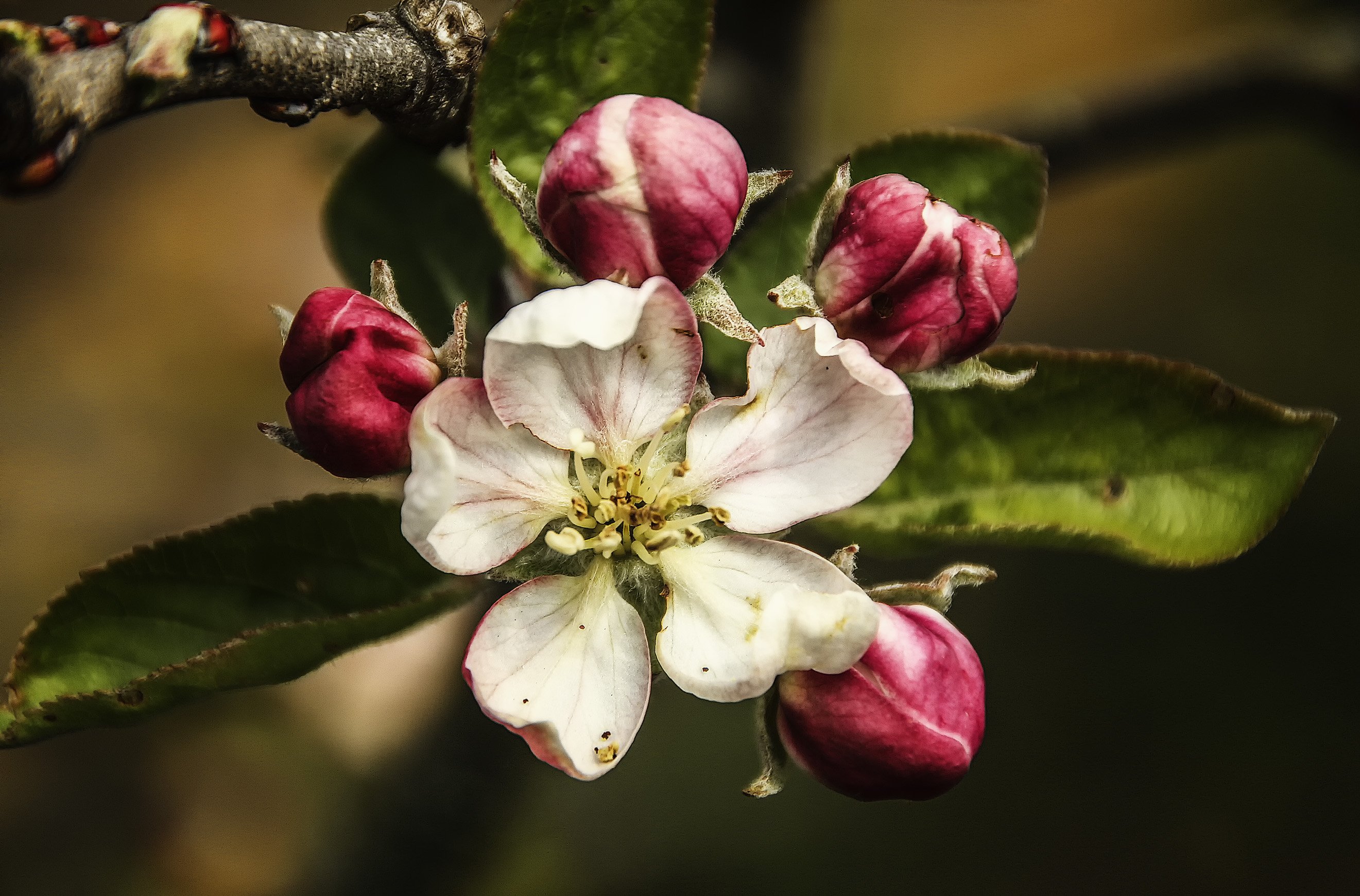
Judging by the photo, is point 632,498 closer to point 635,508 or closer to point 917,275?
point 635,508

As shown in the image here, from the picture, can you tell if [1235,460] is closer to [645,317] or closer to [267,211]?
[645,317]

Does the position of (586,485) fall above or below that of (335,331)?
below

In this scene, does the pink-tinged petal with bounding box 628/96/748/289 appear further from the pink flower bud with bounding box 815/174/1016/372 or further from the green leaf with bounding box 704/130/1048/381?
the green leaf with bounding box 704/130/1048/381

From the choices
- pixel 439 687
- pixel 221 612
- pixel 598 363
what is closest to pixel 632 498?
pixel 598 363

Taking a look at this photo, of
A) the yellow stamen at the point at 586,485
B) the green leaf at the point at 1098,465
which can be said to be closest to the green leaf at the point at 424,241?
the yellow stamen at the point at 586,485

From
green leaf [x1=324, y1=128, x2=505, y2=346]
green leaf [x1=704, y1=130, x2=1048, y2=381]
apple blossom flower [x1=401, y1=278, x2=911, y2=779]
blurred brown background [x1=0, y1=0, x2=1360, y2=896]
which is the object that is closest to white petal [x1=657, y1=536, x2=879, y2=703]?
apple blossom flower [x1=401, y1=278, x2=911, y2=779]
